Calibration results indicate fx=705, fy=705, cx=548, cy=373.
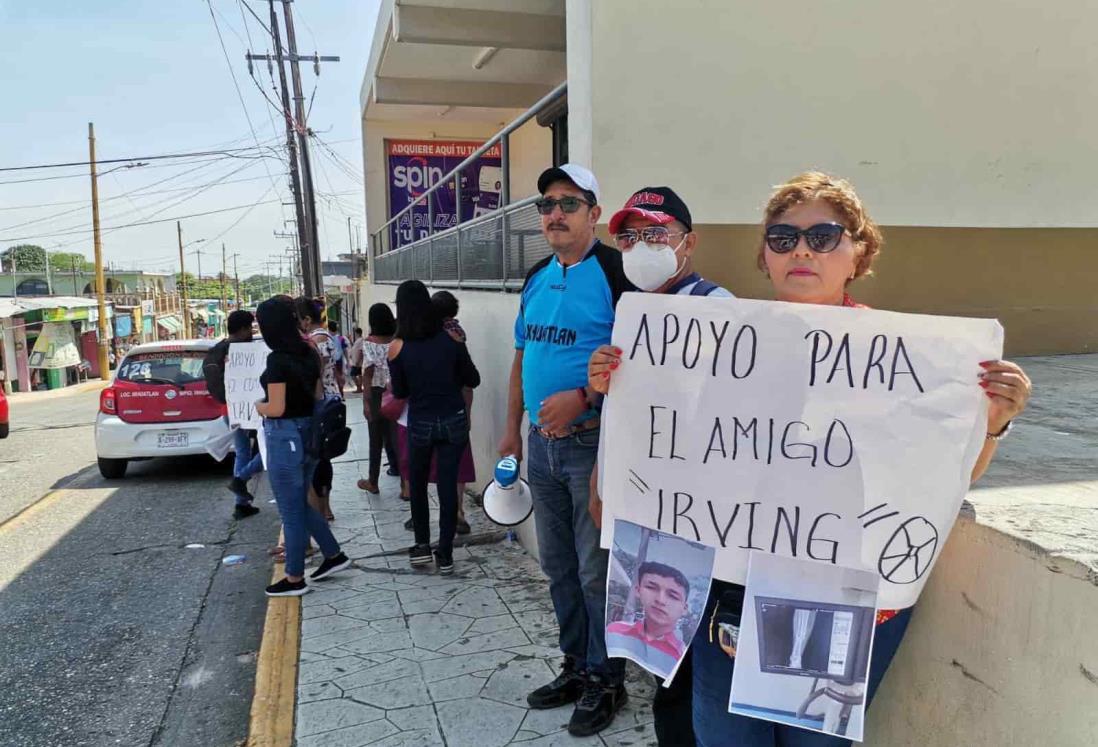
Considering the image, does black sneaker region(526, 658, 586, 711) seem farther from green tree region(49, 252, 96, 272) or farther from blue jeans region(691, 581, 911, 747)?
green tree region(49, 252, 96, 272)

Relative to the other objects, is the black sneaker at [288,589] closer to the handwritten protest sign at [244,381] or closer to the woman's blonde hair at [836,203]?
the handwritten protest sign at [244,381]

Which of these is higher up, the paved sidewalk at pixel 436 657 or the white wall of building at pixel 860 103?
the white wall of building at pixel 860 103

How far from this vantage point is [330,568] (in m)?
4.61

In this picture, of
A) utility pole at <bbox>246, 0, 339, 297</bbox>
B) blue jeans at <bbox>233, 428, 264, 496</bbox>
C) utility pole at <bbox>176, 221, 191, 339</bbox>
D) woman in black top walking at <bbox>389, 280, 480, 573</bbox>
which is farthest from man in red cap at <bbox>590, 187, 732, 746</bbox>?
utility pole at <bbox>176, 221, 191, 339</bbox>

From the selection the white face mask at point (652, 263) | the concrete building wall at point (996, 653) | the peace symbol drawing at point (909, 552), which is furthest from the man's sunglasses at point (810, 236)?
the concrete building wall at point (996, 653)

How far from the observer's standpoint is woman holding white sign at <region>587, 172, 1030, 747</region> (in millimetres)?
1680

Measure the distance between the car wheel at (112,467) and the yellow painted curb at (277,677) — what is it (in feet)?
17.4

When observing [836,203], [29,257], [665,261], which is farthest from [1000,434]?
[29,257]

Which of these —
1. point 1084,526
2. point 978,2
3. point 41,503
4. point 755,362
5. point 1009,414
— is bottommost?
point 41,503

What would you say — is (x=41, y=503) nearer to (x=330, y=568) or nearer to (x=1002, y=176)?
(x=330, y=568)

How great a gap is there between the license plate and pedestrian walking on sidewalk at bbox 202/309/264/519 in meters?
2.12

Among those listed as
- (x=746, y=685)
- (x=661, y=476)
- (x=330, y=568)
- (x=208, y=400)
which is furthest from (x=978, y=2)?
(x=208, y=400)

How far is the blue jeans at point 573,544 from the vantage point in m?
A: 2.67

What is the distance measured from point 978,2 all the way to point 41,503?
9.50 metres
